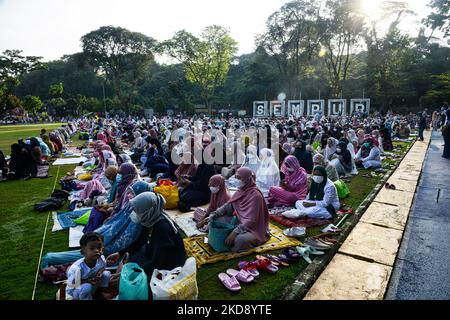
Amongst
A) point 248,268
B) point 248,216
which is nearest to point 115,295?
point 248,268

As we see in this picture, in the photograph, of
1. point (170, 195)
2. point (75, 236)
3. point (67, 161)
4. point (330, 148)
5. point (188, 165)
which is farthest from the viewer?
point (67, 161)

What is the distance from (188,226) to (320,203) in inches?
90.5

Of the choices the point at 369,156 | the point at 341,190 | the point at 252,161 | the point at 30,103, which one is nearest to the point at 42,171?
the point at 252,161

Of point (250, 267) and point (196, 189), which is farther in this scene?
point (196, 189)

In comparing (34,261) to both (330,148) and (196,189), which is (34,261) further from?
(330,148)

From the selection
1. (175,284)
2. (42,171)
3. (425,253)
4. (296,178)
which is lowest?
(425,253)

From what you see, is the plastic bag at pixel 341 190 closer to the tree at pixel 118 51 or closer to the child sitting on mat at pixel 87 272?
the child sitting on mat at pixel 87 272

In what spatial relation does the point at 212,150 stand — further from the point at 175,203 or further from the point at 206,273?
the point at 206,273

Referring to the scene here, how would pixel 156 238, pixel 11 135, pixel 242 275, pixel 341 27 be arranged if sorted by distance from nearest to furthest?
pixel 156 238 → pixel 242 275 → pixel 11 135 → pixel 341 27

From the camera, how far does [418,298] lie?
3127 millimetres

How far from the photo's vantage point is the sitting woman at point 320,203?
5.13 m

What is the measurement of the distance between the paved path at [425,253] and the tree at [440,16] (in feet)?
94.8

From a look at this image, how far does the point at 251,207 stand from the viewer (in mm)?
4164
